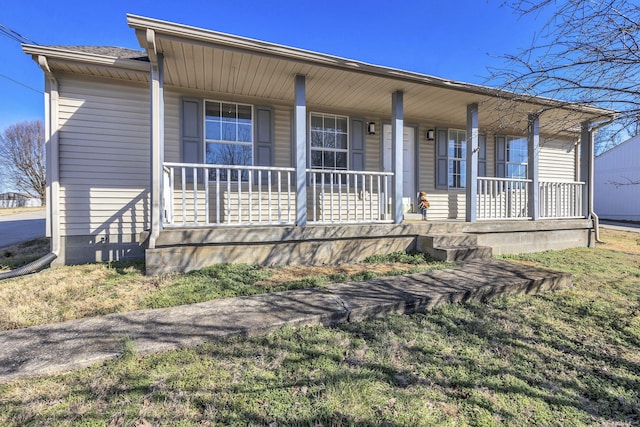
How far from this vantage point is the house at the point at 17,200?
31.2 meters

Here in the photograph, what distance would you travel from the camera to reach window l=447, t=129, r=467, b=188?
307 inches

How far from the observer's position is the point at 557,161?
29.8 feet

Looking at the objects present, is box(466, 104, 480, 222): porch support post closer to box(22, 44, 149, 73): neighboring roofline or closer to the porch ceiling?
the porch ceiling

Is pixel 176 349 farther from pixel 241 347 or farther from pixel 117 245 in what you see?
pixel 117 245

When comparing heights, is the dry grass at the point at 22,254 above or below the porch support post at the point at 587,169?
below

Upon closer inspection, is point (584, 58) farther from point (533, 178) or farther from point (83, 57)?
point (83, 57)

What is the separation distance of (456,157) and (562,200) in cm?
253

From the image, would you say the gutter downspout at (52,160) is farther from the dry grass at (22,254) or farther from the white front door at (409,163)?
the white front door at (409,163)

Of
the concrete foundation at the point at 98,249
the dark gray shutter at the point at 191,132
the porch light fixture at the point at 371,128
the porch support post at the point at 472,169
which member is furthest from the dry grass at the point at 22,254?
the porch support post at the point at 472,169

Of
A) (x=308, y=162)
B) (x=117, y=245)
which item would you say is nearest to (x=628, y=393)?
(x=308, y=162)

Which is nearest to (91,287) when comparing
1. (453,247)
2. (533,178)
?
(453,247)

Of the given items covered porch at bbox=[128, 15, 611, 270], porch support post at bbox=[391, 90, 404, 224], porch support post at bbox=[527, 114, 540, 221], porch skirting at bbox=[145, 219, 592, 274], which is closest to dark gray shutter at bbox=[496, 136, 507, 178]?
covered porch at bbox=[128, 15, 611, 270]

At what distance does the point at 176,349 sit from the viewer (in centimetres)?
219

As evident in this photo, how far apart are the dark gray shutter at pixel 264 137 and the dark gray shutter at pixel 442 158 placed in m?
4.10
